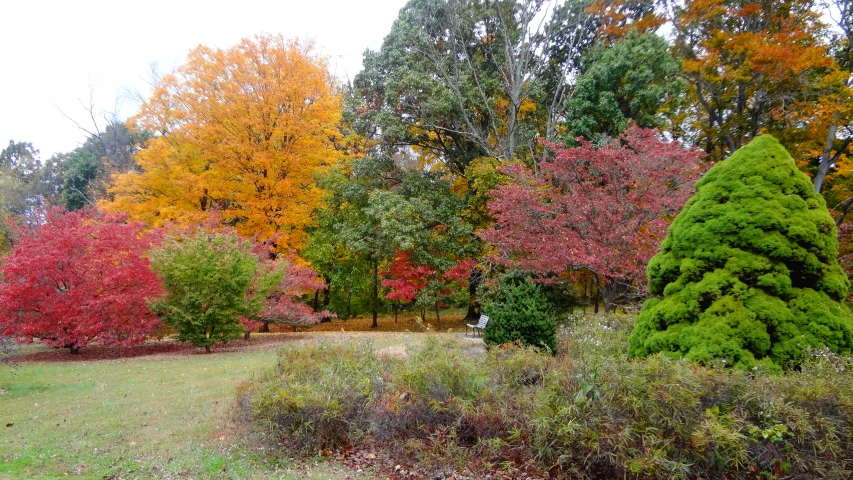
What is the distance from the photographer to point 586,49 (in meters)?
18.2

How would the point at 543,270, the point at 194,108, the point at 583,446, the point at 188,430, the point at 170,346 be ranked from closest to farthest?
the point at 583,446
the point at 188,430
the point at 543,270
the point at 170,346
the point at 194,108

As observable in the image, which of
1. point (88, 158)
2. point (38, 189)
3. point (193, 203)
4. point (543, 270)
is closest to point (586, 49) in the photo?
point (543, 270)

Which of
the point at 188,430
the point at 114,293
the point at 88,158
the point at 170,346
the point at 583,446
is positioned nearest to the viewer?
the point at 583,446

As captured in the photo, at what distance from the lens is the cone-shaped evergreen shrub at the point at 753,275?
16.5 ft

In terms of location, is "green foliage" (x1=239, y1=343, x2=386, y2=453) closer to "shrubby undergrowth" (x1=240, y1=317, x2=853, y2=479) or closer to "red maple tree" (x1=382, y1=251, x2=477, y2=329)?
"shrubby undergrowth" (x1=240, y1=317, x2=853, y2=479)

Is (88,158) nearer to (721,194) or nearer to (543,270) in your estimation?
(543,270)

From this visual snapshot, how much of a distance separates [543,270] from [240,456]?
26.5 feet

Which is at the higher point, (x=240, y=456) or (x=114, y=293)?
(x=114, y=293)

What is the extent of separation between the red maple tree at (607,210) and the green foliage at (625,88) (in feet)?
10.7

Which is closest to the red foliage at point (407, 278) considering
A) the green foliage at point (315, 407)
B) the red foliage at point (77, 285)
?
the red foliage at point (77, 285)

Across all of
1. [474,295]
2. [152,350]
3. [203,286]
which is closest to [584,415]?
[203,286]

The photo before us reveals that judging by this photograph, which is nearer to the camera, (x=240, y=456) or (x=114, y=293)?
(x=240, y=456)

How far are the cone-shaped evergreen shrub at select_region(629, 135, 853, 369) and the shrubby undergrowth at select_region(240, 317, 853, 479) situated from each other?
362 millimetres

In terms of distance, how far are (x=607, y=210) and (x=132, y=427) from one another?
9269 mm
